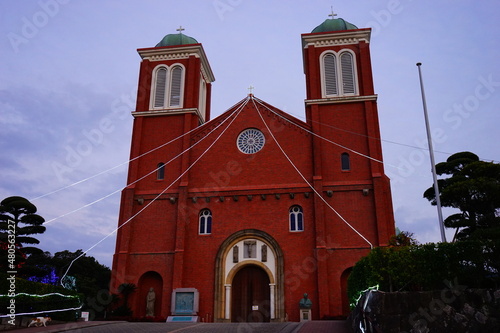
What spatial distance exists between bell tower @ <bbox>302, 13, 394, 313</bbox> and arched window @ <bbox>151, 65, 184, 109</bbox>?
8.42m

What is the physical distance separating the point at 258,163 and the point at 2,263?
47.9ft

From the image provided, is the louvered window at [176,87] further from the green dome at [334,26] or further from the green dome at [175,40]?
the green dome at [334,26]

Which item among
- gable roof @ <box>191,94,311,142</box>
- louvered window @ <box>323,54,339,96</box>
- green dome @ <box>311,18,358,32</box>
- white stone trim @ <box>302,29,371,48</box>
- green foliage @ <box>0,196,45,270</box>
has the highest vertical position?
green dome @ <box>311,18,358,32</box>

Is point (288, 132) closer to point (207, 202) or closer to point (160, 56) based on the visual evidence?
point (207, 202)

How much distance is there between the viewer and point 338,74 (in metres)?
27.7

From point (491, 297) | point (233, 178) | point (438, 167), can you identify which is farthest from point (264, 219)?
point (491, 297)

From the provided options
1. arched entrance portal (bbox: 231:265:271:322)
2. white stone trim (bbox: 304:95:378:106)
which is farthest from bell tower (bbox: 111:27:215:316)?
→ white stone trim (bbox: 304:95:378:106)

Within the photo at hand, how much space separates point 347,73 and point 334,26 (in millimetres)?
3796

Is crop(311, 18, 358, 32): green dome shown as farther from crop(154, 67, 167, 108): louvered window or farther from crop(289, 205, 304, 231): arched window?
crop(289, 205, 304, 231): arched window

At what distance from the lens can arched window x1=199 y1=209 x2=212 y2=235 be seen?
25125 mm

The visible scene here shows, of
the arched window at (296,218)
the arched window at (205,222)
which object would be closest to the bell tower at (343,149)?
the arched window at (296,218)

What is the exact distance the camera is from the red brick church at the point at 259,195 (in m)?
23.3

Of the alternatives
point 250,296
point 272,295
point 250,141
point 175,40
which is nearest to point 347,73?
point 250,141

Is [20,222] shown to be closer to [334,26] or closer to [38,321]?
[38,321]
